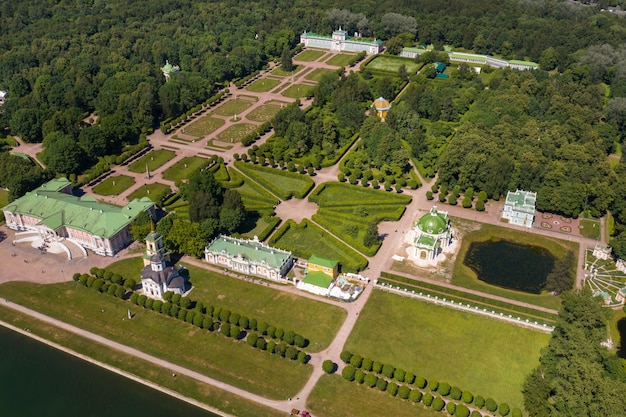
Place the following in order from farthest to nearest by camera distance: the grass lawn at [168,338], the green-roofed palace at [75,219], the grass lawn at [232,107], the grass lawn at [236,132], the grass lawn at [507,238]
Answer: the grass lawn at [232,107]
the grass lawn at [236,132]
the green-roofed palace at [75,219]
the grass lawn at [507,238]
the grass lawn at [168,338]

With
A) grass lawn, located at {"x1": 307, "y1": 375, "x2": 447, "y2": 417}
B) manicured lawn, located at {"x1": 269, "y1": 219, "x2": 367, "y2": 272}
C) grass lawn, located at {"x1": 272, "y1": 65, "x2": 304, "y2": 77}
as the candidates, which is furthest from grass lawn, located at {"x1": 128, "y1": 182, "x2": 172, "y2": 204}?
grass lawn, located at {"x1": 272, "y1": 65, "x2": 304, "y2": 77}

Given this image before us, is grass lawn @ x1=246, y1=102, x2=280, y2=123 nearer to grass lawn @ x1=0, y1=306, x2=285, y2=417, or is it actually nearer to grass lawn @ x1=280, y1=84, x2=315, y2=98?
grass lawn @ x1=280, y1=84, x2=315, y2=98

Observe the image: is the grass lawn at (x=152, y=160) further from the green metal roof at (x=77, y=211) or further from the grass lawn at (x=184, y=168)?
the green metal roof at (x=77, y=211)

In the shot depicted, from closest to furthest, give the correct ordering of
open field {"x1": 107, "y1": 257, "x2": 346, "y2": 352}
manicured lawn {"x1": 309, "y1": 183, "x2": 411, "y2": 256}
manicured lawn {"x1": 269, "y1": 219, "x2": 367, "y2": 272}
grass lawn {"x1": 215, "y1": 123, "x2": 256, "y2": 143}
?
open field {"x1": 107, "y1": 257, "x2": 346, "y2": 352} < manicured lawn {"x1": 269, "y1": 219, "x2": 367, "y2": 272} < manicured lawn {"x1": 309, "y1": 183, "x2": 411, "y2": 256} < grass lawn {"x1": 215, "y1": 123, "x2": 256, "y2": 143}

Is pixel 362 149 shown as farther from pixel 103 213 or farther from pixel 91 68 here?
pixel 91 68

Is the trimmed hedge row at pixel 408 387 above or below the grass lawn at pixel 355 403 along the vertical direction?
above

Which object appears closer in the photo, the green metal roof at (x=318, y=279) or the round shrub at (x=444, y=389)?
the round shrub at (x=444, y=389)

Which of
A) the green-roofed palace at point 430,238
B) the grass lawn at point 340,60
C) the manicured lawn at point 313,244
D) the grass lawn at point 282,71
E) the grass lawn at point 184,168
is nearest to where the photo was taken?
the manicured lawn at point 313,244

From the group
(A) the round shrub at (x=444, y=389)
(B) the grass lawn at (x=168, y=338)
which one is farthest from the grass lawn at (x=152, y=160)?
(A) the round shrub at (x=444, y=389)
